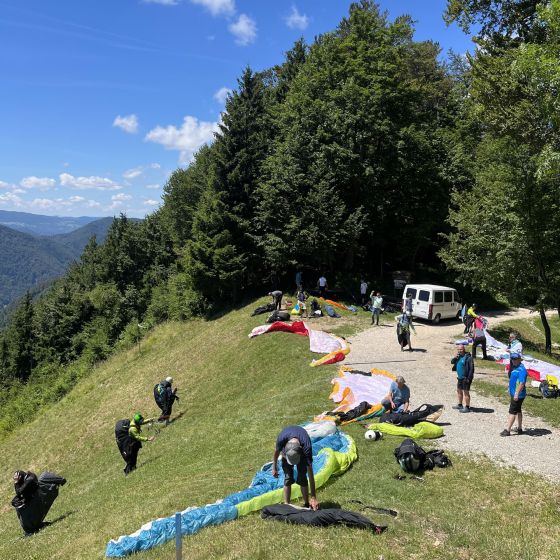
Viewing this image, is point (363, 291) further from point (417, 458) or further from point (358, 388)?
point (417, 458)

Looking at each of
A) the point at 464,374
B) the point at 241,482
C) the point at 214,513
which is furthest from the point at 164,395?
the point at 464,374

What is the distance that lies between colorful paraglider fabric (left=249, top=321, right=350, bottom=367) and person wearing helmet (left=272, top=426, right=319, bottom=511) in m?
12.5

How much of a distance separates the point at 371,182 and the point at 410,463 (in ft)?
93.1

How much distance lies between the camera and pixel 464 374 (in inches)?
535

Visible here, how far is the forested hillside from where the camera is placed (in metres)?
23.5

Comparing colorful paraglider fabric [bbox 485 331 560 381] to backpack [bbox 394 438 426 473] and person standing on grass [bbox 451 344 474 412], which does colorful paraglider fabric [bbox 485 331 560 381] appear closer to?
person standing on grass [bbox 451 344 474 412]

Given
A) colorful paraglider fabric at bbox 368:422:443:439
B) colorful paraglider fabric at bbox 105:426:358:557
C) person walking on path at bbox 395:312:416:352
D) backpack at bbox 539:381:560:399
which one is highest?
person walking on path at bbox 395:312:416:352

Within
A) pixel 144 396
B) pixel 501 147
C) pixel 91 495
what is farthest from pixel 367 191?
pixel 91 495

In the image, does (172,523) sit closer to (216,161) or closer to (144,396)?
(144,396)

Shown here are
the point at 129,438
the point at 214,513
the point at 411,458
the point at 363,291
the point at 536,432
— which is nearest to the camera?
the point at 214,513

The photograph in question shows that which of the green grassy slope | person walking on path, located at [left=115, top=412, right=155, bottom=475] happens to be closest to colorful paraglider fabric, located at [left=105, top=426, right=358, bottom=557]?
the green grassy slope

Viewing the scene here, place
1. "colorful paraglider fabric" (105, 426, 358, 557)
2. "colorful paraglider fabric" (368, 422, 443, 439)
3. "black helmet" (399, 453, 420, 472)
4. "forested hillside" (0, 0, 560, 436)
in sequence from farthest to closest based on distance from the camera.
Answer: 1. "forested hillside" (0, 0, 560, 436)
2. "colorful paraglider fabric" (368, 422, 443, 439)
3. "black helmet" (399, 453, 420, 472)
4. "colorful paraglider fabric" (105, 426, 358, 557)

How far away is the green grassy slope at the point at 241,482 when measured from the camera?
7410 mm

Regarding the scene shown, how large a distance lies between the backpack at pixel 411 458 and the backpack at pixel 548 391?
757 centimetres
